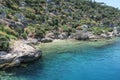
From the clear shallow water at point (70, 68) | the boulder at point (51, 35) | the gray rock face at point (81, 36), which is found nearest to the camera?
the clear shallow water at point (70, 68)

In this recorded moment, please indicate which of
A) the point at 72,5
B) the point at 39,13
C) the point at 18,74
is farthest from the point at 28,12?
the point at 18,74

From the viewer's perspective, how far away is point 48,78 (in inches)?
1716

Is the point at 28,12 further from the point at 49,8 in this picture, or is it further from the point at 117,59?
the point at 117,59

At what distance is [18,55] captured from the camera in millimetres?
51250

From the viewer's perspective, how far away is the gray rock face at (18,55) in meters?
49.2

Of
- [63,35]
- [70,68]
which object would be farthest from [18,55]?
[63,35]

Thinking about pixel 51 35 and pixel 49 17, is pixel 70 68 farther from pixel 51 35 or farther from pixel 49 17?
pixel 49 17

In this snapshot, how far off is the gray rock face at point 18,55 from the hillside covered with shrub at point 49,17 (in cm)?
1015

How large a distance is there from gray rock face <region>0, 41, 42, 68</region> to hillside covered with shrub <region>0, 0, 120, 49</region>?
1015 cm

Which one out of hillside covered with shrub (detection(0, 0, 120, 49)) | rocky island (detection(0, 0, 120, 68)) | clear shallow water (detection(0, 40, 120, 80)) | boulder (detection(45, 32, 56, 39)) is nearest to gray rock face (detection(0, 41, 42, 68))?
rocky island (detection(0, 0, 120, 68))

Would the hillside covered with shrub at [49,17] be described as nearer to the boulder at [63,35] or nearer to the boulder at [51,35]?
the boulder at [51,35]

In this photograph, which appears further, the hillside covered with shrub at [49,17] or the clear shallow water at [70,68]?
the hillside covered with shrub at [49,17]

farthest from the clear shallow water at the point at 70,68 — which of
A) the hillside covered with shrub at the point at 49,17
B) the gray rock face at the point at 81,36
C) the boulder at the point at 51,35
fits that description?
the gray rock face at the point at 81,36

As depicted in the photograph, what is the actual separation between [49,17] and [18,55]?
7430 centimetres
